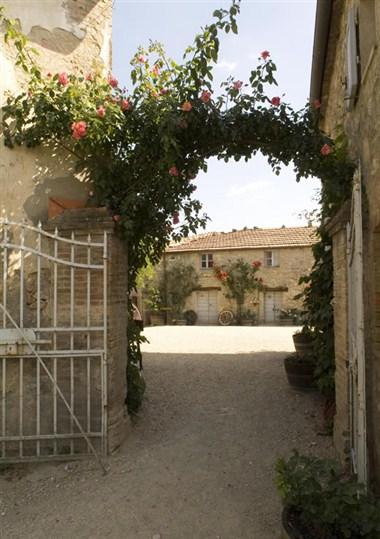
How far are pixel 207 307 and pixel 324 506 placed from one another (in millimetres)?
18573

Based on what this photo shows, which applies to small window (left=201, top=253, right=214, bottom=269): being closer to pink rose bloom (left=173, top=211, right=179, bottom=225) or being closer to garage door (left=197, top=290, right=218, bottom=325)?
garage door (left=197, top=290, right=218, bottom=325)

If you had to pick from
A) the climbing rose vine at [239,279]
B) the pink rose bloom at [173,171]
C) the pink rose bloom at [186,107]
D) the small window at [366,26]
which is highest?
the small window at [366,26]

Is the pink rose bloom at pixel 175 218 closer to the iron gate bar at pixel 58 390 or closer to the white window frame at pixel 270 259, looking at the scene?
the iron gate bar at pixel 58 390

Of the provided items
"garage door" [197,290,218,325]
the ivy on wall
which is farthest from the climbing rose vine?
the ivy on wall

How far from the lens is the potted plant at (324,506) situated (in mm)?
2463

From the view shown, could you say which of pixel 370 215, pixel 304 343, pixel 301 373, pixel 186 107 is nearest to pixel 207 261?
pixel 304 343

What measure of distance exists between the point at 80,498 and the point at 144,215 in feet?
9.31

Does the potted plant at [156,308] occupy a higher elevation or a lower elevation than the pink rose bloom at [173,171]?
lower

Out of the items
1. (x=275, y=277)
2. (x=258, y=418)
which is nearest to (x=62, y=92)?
(x=258, y=418)

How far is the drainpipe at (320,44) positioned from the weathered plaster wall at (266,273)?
13671 millimetres

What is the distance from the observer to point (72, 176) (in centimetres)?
443

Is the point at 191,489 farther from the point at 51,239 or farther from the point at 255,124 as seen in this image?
the point at 255,124

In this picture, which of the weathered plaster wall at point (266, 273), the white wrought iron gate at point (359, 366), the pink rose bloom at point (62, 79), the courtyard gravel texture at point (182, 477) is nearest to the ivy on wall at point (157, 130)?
the pink rose bloom at point (62, 79)

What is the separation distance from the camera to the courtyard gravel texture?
120 inches
